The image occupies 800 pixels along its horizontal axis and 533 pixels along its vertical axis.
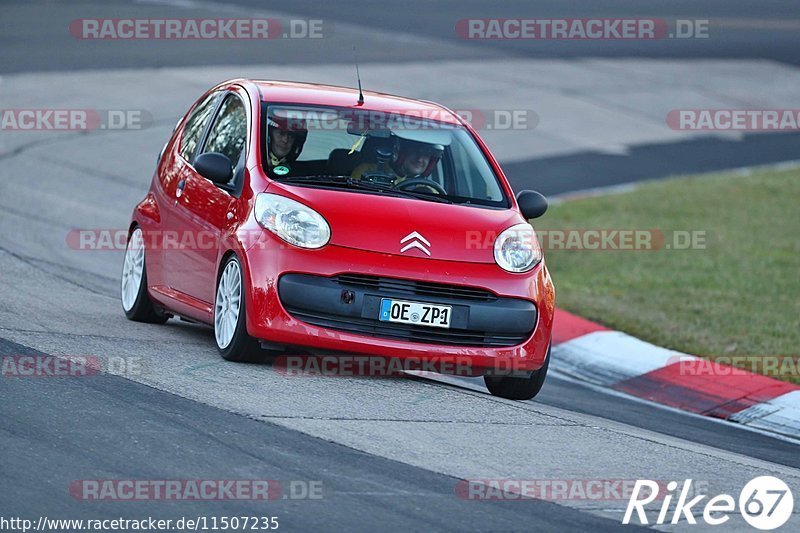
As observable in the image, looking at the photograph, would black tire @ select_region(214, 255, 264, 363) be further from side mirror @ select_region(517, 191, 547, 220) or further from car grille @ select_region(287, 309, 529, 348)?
→ side mirror @ select_region(517, 191, 547, 220)

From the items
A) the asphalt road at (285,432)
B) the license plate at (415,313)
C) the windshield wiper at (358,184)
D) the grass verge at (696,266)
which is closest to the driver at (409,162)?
the windshield wiper at (358,184)

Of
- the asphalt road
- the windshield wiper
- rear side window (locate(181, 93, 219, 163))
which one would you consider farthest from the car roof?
the asphalt road

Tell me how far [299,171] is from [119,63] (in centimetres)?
1634

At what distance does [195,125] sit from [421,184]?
6.33ft

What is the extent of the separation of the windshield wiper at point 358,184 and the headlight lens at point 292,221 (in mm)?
297

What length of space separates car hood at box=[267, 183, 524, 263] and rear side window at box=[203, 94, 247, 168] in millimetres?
753

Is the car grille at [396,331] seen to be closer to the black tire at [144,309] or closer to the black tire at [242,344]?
the black tire at [242,344]

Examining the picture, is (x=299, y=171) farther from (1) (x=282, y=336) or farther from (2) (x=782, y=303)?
(2) (x=782, y=303)

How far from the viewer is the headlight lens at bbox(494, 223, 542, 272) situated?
325 inches

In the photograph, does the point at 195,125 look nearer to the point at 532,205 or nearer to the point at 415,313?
the point at 532,205

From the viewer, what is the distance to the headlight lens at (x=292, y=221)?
8.02 metres

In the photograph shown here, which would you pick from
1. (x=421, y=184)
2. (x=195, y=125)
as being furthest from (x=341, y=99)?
(x=195, y=125)

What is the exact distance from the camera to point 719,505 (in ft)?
21.2

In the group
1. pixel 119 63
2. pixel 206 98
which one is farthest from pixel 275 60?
pixel 206 98
